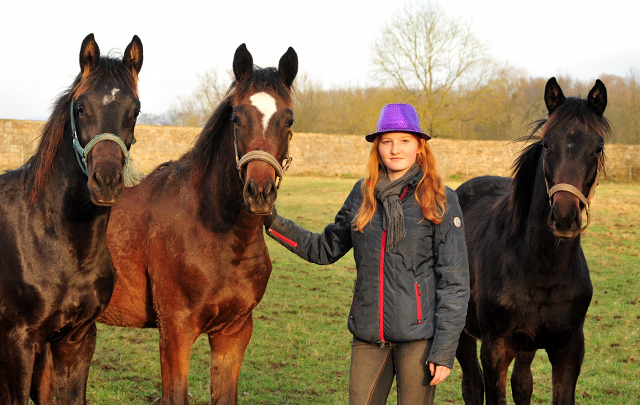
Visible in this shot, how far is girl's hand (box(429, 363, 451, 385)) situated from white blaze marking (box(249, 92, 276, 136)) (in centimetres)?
139

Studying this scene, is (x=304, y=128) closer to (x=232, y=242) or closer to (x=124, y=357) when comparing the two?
(x=124, y=357)

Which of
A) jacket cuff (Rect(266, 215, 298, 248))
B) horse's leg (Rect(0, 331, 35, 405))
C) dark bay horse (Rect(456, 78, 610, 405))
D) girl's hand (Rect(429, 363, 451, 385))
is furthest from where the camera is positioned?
dark bay horse (Rect(456, 78, 610, 405))

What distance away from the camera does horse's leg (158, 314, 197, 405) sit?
115 inches

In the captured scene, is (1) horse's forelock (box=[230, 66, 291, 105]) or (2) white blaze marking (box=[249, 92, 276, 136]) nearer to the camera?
(2) white blaze marking (box=[249, 92, 276, 136])

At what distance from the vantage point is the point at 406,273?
2523 mm

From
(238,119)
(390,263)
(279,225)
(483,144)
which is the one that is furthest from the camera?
(483,144)

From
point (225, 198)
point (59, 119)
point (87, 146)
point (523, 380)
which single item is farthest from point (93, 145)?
point (523, 380)

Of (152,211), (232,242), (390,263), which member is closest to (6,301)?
(152,211)

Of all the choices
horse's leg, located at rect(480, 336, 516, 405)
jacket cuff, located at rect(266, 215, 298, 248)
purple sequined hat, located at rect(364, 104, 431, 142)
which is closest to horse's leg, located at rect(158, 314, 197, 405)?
jacket cuff, located at rect(266, 215, 298, 248)

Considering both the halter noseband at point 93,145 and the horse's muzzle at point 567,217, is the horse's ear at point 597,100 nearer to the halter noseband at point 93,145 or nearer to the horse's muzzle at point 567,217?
the horse's muzzle at point 567,217

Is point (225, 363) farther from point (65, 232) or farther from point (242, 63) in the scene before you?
point (242, 63)

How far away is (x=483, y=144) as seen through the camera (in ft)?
80.5

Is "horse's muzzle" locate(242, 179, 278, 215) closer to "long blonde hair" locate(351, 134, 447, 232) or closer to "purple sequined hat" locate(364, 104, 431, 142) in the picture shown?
"long blonde hair" locate(351, 134, 447, 232)

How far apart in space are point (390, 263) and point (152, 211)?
158 centimetres
